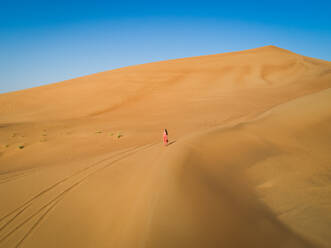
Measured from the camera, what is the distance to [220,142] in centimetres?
680

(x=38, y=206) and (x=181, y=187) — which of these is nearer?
(x=181, y=187)

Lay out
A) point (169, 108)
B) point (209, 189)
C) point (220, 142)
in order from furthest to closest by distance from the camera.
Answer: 1. point (169, 108)
2. point (220, 142)
3. point (209, 189)

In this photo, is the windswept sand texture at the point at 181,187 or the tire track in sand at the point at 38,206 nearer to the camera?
the windswept sand texture at the point at 181,187

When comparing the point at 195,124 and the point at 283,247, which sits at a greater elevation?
the point at 195,124

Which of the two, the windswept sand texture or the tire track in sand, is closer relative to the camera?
the windswept sand texture

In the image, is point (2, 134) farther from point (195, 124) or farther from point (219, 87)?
point (219, 87)

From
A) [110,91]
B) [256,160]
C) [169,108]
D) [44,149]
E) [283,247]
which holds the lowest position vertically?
[283,247]

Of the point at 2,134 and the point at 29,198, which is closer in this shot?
the point at 29,198

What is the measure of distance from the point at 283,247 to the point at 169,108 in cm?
1629

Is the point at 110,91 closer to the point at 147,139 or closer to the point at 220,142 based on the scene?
the point at 147,139

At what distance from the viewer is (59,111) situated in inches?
886

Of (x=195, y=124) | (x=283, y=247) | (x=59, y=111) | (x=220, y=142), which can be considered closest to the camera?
(x=283, y=247)

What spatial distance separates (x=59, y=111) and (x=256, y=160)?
20.8m

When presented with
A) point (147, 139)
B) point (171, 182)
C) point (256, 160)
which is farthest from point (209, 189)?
point (147, 139)
